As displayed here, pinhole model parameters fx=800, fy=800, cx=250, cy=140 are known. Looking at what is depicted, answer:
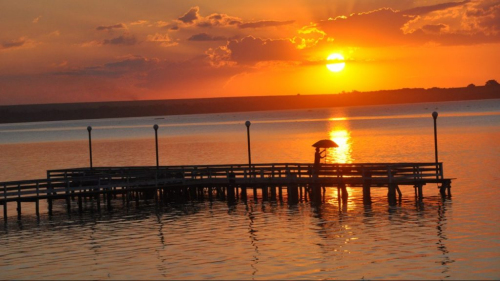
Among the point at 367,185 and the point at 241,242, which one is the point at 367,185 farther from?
the point at 241,242

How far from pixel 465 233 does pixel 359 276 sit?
9557 millimetres

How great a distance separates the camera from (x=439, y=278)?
2678 cm

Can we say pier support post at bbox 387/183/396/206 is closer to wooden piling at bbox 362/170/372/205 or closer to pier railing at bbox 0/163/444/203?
pier railing at bbox 0/163/444/203

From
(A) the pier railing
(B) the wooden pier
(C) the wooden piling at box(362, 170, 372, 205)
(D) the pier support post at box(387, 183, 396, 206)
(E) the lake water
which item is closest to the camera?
(E) the lake water

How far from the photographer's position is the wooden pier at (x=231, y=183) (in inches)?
1770

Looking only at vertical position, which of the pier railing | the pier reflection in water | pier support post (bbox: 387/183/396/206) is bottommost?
the pier reflection in water

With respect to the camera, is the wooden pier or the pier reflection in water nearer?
the pier reflection in water

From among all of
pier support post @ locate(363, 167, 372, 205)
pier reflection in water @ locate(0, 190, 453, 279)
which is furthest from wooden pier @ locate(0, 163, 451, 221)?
pier reflection in water @ locate(0, 190, 453, 279)

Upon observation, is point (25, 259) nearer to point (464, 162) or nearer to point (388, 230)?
point (388, 230)

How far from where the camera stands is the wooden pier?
44947 mm

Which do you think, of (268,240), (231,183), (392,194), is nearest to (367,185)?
(392,194)

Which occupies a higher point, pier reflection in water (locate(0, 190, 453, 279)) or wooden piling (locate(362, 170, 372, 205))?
wooden piling (locate(362, 170, 372, 205))

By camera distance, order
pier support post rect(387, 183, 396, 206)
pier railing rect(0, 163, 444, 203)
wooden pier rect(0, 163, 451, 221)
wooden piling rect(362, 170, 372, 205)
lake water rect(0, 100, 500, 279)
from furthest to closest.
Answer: pier support post rect(387, 183, 396, 206), wooden piling rect(362, 170, 372, 205), wooden pier rect(0, 163, 451, 221), pier railing rect(0, 163, 444, 203), lake water rect(0, 100, 500, 279)

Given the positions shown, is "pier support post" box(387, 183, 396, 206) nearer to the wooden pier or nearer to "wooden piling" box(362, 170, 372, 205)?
the wooden pier
